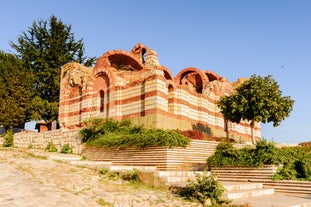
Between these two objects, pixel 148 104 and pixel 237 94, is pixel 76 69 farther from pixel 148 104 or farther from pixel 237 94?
pixel 237 94

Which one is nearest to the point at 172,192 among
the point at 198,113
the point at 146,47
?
the point at 198,113

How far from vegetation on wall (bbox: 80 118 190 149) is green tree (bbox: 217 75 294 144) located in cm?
799

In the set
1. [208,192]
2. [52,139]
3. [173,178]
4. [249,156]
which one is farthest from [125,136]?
[52,139]

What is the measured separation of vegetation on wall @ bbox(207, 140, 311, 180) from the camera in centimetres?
1128

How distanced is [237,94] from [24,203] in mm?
16906

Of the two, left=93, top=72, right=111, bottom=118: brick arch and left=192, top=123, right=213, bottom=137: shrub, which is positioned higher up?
left=93, top=72, right=111, bottom=118: brick arch

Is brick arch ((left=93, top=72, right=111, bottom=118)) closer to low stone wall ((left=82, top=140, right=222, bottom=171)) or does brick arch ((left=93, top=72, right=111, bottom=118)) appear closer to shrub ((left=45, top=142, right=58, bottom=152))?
shrub ((left=45, top=142, right=58, bottom=152))

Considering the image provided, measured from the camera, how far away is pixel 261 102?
19500 millimetres

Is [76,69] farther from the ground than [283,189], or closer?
farther from the ground

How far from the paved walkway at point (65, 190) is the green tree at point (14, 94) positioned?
15.3 meters

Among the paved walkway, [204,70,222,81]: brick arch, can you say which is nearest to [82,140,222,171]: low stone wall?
the paved walkway

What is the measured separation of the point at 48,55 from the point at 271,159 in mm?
25889

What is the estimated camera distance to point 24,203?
6.29 m

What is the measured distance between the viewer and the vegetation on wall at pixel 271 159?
1128cm
